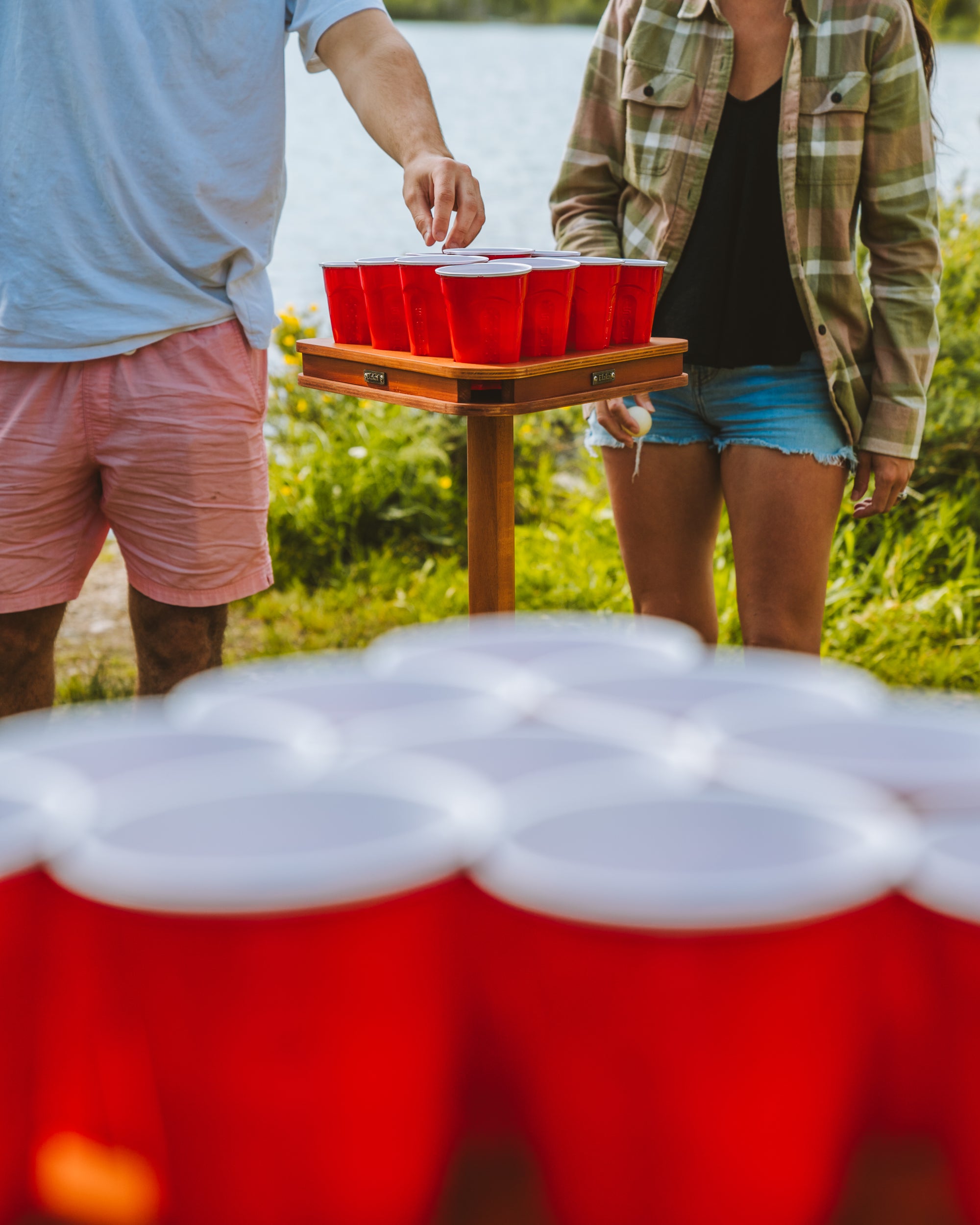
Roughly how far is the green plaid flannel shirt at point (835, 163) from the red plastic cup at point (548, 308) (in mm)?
333

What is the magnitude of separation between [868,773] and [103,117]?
157 cm

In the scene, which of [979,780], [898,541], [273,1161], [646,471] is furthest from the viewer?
[898,541]

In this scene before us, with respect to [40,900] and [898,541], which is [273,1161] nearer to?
[40,900]

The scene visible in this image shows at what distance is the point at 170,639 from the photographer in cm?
198

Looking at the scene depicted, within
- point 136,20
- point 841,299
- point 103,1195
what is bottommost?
point 103,1195

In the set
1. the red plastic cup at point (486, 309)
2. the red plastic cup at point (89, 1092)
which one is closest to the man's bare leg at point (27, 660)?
the red plastic cup at point (486, 309)

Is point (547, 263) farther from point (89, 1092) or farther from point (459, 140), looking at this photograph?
point (459, 140)

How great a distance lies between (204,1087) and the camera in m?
0.54

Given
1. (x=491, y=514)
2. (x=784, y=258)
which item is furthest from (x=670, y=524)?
(x=784, y=258)

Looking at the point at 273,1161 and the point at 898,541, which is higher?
the point at 273,1161

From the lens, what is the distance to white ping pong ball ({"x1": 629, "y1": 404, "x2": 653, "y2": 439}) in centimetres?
218

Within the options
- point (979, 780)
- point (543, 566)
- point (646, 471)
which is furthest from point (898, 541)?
point (979, 780)

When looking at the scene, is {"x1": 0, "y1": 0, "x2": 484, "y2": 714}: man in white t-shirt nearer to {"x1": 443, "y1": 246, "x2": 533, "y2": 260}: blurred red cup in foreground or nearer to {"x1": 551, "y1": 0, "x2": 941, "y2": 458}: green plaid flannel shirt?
{"x1": 443, "y1": 246, "x2": 533, "y2": 260}: blurred red cup in foreground

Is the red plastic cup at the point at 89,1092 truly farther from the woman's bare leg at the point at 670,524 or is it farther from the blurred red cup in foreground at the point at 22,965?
the woman's bare leg at the point at 670,524
